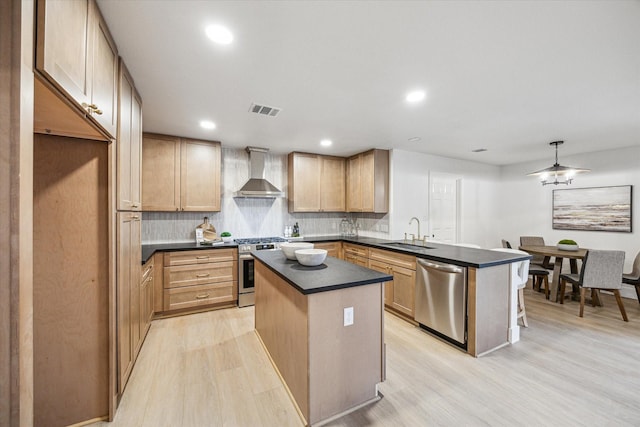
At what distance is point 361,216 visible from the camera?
17.1 feet

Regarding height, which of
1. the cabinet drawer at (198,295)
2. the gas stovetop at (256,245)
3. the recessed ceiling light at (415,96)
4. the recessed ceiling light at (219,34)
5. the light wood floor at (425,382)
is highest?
the recessed ceiling light at (415,96)

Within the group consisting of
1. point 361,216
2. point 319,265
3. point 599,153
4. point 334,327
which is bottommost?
point 334,327

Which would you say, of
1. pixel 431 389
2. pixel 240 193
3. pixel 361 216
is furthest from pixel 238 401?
pixel 361 216

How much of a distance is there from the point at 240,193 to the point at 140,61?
8.16 ft

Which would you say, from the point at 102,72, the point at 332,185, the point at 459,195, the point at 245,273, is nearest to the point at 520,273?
the point at 459,195

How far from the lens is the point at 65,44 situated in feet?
3.45

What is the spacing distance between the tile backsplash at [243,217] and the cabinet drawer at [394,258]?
770 millimetres

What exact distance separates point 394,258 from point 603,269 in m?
2.64

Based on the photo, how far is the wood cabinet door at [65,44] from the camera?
89 centimetres

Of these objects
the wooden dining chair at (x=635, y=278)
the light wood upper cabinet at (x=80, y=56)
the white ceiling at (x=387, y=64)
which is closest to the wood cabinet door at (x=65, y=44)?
the light wood upper cabinet at (x=80, y=56)

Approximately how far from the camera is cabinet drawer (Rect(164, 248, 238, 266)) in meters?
3.41

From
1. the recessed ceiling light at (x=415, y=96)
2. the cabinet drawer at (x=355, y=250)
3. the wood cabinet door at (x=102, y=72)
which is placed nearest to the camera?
the wood cabinet door at (x=102, y=72)

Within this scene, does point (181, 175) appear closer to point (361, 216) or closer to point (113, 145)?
point (113, 145)

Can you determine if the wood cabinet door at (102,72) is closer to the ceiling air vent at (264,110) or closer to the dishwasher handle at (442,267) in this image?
the ceiling air vent at (264,110)
